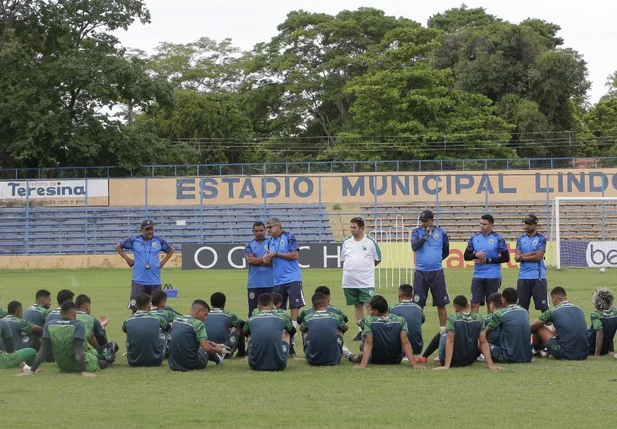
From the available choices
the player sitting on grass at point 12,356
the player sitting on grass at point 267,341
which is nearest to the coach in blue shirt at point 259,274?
the player sitting on grass at point 267,341

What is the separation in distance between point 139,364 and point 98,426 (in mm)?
3941

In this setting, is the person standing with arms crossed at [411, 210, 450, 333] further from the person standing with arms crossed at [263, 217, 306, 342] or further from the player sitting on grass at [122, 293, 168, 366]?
the player sitting on grass at [122, 293, 168, 366]

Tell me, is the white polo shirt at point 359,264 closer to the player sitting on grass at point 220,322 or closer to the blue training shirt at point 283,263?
the blue training shirt at point 283,263

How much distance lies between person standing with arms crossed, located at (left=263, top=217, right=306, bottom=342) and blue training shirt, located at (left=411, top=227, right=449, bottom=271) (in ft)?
6.59

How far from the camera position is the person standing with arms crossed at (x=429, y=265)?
51.5 ft

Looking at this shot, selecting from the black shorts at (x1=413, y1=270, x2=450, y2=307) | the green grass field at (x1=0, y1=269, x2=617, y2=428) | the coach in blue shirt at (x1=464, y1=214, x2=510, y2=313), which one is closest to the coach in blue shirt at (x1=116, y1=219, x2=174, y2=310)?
the green grass field at (x1=0, y1=269, x2=617, y2=428)

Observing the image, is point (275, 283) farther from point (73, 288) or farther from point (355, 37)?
point (355, 37)

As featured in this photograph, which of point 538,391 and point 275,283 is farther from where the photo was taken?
point 275,283

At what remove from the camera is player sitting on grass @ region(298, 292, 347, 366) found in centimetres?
1262

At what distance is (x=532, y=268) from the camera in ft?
51.4

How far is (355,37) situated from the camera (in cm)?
6931

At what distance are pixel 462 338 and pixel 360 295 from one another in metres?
3.67

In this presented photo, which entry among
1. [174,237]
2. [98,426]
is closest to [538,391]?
[98,426]

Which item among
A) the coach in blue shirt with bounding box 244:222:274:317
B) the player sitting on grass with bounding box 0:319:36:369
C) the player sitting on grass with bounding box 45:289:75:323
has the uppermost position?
the coach in blue shirt with bounding box 244:222:274:317
